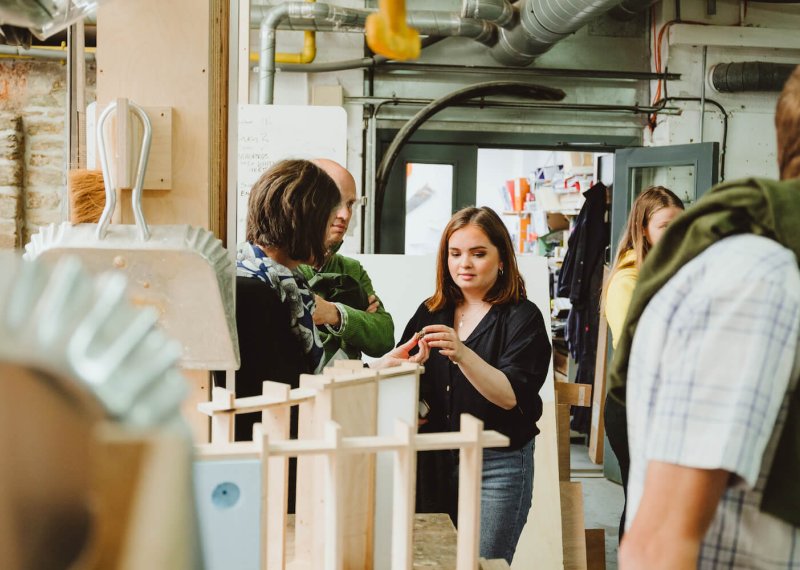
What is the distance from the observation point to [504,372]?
2174 millimetres

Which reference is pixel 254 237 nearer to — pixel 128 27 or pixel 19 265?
pixel 128 27

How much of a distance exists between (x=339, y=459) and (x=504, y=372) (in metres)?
1.31

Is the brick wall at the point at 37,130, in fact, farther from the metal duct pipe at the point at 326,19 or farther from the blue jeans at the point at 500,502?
the blue jeans at the point at 500,502

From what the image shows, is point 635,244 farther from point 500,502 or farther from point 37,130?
point 37,130

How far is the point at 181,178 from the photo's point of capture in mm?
1297

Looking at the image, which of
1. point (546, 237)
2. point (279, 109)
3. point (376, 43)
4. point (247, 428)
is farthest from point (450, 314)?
point (546, 237)

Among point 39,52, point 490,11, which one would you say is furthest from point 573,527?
point 39,52

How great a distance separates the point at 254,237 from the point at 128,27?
560 mm

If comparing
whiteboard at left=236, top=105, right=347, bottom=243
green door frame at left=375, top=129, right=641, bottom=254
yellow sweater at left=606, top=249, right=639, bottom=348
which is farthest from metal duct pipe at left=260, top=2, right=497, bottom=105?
yellow sweater at left=606, top=249, right=639, bottom=348

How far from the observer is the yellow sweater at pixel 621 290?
8.76 ft

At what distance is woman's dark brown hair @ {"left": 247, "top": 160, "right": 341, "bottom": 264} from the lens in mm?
1679

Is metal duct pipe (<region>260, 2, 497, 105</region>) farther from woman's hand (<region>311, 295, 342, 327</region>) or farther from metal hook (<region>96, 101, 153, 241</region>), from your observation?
metal hook (<region>96, 101, 153, 241</region>)

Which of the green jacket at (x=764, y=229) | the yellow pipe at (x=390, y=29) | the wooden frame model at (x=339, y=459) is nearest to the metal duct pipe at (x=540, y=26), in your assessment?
the wooden frame model at (x=339, y=459)

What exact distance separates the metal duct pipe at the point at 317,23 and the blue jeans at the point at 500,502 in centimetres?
295
